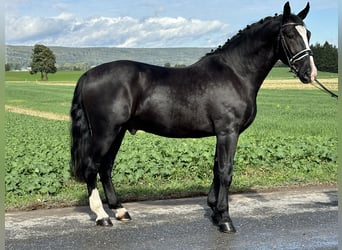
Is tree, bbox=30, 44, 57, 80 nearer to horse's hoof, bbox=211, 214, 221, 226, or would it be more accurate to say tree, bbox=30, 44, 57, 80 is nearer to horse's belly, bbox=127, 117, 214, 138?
horse's belly, bbox=127, 117, 214, 138

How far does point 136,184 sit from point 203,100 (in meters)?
2.79

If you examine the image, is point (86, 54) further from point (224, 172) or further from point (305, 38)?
point (305, 38)

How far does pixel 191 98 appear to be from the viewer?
215 inches

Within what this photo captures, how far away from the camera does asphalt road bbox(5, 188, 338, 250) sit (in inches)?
191

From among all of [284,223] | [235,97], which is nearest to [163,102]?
[235,97]

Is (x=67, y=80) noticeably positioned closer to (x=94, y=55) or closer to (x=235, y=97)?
(x=94, y=55)

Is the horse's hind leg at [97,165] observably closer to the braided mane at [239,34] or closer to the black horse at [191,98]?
the black horse at [191,98]

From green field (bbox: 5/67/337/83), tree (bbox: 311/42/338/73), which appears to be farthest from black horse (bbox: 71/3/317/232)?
green field (bbox: 5/67/337/83)

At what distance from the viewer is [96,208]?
18.4 feet

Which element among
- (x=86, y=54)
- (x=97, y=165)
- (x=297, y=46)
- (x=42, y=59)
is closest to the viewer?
(x=297, y=46)

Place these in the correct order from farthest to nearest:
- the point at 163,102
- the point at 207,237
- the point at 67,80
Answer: the point at 67,80
the point at 163,102
the point at 207,237

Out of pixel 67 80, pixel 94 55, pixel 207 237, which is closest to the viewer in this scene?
pixel 207 237

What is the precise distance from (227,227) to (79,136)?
1971 millimetres

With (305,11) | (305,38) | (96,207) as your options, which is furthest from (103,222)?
(305,11)
